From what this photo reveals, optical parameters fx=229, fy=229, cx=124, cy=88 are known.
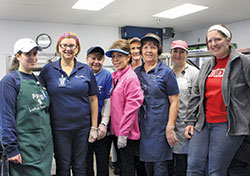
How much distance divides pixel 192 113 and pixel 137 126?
44cm

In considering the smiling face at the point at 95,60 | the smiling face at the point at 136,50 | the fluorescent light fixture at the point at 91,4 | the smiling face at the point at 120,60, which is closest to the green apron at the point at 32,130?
the smiling face at the point at 95,60

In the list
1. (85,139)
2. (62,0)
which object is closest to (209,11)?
(62,0)

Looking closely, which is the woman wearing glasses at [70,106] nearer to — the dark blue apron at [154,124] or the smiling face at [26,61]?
the smiling face at [26,61]

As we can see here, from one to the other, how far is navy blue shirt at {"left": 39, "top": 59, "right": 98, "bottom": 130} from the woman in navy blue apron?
471 mm

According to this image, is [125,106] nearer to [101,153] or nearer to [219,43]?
[101,153]

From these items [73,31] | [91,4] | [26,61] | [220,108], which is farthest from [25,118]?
[73,31]

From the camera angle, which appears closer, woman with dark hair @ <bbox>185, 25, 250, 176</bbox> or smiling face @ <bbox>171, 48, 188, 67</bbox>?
woman with dark hair @ <bbox>185, 25, 250, 176</bbox>

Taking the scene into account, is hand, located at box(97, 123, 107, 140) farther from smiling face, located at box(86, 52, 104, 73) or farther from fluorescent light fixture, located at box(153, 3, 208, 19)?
fluorescent light fixture, located at box(153, 3, 208, 19)

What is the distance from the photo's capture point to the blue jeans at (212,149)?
145 cm

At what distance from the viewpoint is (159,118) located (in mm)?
1783

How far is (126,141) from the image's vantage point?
1803 mm

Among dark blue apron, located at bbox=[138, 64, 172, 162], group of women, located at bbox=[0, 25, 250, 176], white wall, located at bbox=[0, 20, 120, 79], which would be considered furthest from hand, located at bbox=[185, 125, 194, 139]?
white wall, located at bbox=[0, 20, 120, 79]

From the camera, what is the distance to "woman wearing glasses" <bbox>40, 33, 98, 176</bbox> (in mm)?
1691

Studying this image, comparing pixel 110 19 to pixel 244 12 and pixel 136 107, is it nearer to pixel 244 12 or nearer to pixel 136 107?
pixel 244 12
